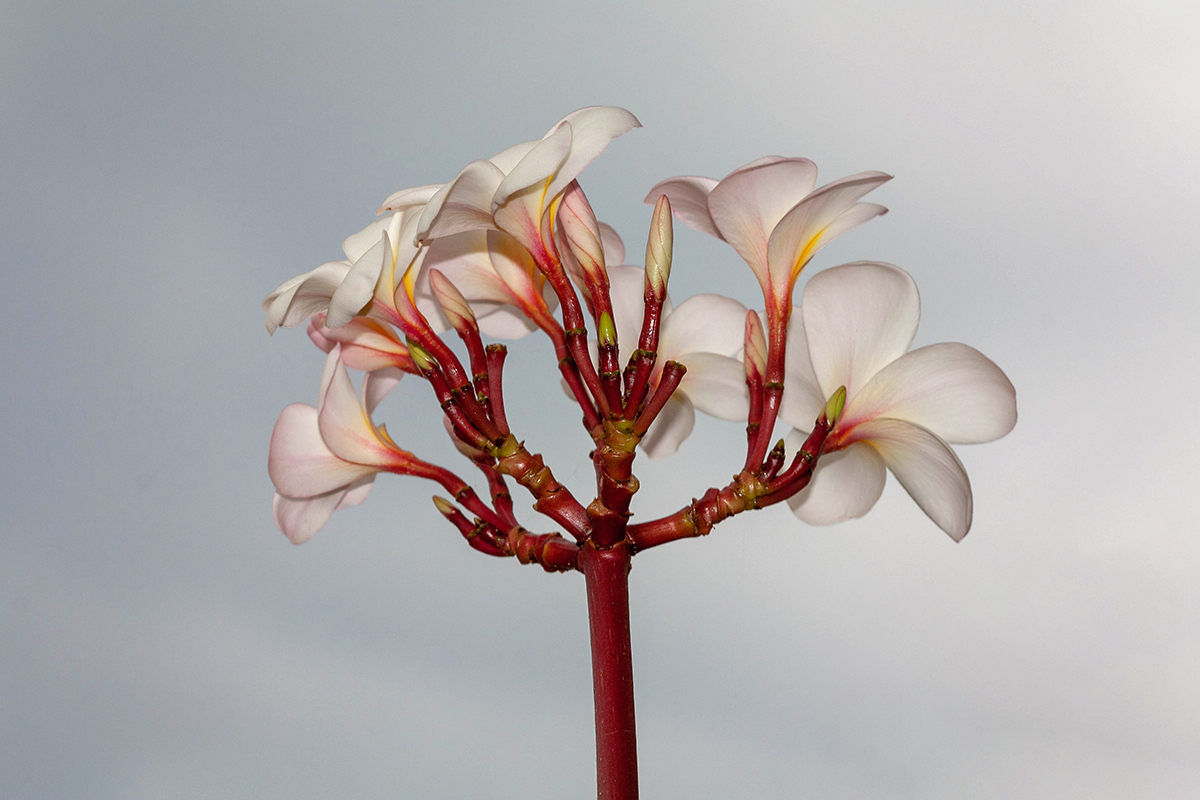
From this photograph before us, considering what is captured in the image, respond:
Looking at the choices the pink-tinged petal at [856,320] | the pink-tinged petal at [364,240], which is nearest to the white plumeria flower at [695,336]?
the pink-tinged petal at [856,320]

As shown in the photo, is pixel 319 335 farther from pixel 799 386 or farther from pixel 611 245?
pixel 799 386

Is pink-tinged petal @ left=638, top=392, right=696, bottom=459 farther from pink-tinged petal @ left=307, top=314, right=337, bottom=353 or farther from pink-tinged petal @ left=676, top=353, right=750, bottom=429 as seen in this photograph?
pink-tinged petal @ left=307, top=314, right=337, bottom=353

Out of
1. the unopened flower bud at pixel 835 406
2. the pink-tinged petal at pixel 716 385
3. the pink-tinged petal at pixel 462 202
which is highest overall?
the pink-tinged petal at pixel 462 202

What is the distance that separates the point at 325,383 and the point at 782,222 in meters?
0.35

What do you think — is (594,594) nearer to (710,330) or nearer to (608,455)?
(608,455)

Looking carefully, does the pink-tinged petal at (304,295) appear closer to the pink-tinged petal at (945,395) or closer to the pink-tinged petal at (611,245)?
the pink-tinged petal at (611,245)

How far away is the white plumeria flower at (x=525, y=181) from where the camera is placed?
2.12 ft

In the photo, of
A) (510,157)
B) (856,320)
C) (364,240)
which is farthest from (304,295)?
(856,320)

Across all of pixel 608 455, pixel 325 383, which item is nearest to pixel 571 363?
pixel 608 455

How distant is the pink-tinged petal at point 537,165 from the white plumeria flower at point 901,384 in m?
0.20

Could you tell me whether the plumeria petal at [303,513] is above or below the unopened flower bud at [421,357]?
below

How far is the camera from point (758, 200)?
0.70 meters

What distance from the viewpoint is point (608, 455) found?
2.24 feet

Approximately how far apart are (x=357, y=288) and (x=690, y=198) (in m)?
0.25
